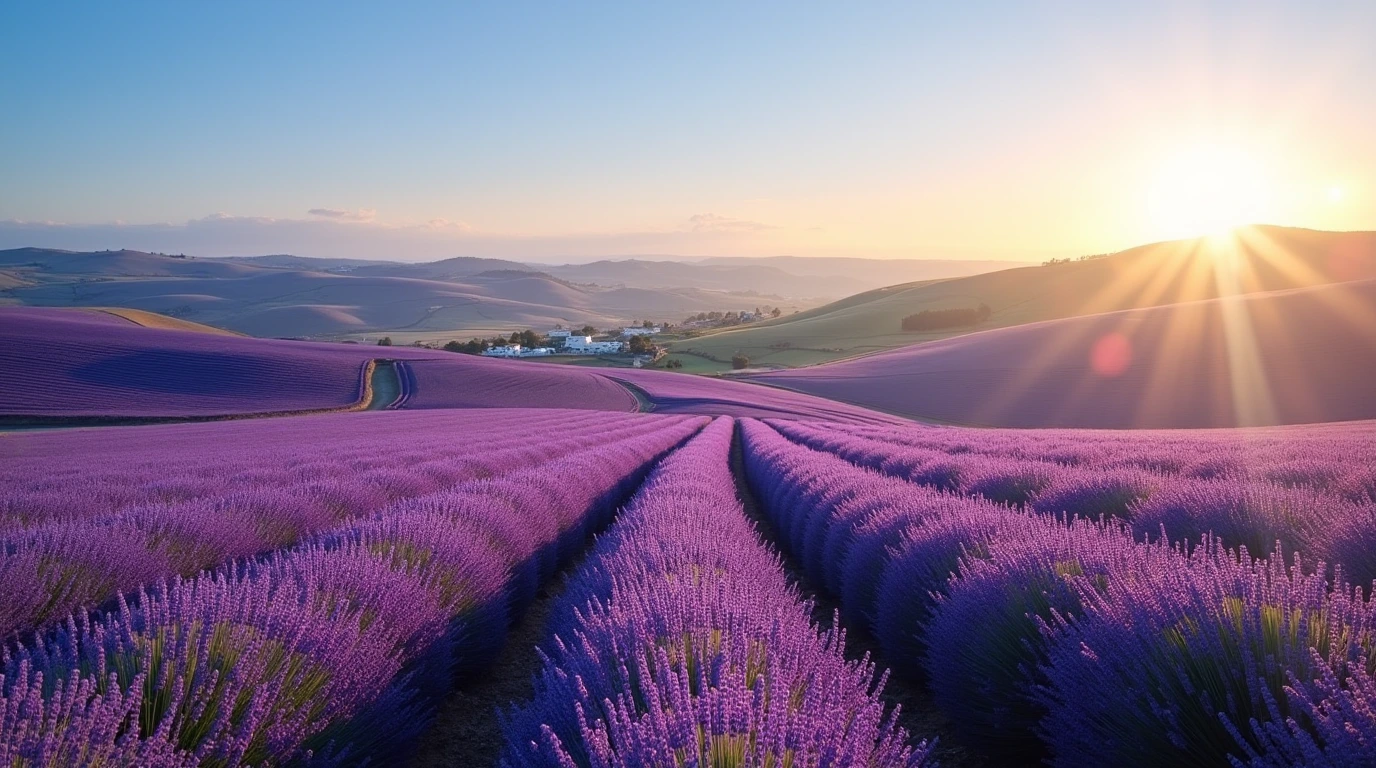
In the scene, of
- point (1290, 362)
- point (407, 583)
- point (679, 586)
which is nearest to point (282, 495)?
point (407, 583)

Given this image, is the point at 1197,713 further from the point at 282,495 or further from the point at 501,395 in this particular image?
the point at 501,395

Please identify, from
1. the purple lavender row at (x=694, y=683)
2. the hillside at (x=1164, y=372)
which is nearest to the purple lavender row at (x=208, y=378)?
the hillside at (x=1164, y=372)

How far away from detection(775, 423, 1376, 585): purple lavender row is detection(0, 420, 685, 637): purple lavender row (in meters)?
5.39

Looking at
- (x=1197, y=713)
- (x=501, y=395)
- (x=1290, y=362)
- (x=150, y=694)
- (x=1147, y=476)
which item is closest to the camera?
(x=1197, y=713)

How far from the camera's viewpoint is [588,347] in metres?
86.1

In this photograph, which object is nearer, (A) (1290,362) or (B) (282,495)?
(B) (282,495)

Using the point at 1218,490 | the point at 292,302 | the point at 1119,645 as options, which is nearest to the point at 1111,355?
the point at 1218,490

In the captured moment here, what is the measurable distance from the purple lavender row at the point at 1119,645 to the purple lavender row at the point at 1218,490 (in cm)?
59

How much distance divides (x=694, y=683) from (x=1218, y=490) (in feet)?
14.9

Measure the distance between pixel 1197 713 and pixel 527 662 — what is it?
4.17 metres

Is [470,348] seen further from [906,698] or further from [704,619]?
[704,619]

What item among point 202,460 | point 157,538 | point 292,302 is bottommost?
point 202,460

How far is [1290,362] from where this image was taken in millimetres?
29062

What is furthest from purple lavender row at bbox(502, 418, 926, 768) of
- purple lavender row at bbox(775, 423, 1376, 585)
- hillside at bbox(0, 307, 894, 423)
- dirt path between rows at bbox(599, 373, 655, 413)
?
dirt path between rows at bbox(599, 373, 655, 413)
